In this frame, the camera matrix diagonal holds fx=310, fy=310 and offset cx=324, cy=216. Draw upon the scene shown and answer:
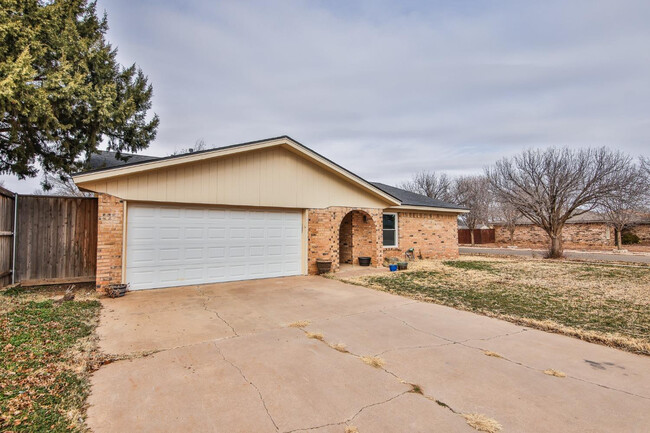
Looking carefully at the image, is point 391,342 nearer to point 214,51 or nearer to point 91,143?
point 91,143

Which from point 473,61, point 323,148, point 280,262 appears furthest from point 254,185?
point 323,148

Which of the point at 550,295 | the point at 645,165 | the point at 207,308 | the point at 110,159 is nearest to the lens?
the point at 207,308

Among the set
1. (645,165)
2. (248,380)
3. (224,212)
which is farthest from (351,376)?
(645,165)

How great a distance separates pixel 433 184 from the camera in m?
36.8

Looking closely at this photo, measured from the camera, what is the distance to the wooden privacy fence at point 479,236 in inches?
1307

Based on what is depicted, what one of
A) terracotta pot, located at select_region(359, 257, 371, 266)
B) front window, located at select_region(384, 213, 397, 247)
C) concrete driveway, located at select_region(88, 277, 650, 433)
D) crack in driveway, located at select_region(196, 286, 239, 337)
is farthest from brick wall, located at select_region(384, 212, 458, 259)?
concrete driveway, located at select_region(88, 277, 650, 433)

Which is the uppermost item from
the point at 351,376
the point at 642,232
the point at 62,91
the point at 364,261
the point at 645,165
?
the point at 645,165

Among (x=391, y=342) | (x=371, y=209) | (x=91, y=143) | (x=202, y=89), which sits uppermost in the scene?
(x=202, y=89)

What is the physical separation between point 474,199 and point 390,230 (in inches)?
893

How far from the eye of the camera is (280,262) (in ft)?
32.1

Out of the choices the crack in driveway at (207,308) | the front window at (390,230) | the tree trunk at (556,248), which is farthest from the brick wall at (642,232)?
the crack in driveway at (207,308)

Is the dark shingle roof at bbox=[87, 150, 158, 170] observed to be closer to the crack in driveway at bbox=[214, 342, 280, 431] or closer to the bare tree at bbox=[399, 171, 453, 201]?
the crack in driveway at bbox=[214, 342, 280, 431]

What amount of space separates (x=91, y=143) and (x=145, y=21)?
4.49m

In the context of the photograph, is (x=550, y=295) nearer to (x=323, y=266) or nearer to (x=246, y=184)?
(x=323, y=266)
